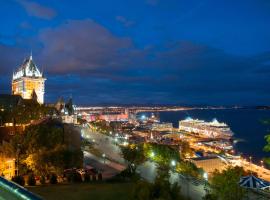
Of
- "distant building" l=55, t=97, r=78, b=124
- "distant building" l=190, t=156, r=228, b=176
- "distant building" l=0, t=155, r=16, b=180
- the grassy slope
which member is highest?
"distant building" l=55, t=97, r=78, b=124

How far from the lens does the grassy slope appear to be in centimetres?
1939

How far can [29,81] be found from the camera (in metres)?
113

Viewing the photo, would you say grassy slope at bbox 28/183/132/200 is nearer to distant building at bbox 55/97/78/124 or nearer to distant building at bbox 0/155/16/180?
distant building at bbox 0/155/16/180

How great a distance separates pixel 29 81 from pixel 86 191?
98984 millimetres

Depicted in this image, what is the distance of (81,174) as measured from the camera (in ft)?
83.8

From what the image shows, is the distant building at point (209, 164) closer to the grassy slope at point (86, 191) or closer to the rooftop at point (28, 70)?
the grassy slope at point (86, 191)

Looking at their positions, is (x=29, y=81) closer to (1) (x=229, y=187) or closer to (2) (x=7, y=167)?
(2) (x=7, y=167)

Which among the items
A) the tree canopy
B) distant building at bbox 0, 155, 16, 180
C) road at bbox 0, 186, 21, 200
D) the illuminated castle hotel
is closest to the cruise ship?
the illuminated castle hotel

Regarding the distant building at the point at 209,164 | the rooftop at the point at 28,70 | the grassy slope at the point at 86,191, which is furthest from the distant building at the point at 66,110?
the grassy slope at the point at 86,191

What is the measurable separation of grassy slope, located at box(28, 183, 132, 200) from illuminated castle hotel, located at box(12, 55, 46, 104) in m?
92.5

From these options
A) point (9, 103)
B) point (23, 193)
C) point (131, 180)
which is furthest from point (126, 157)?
point (9, 103)

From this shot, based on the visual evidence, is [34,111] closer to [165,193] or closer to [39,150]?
[39,150]

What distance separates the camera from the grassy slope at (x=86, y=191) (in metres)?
19.4

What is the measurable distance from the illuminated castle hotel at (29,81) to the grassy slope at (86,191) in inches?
3643
